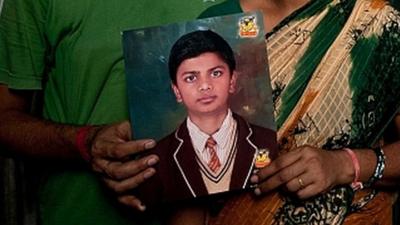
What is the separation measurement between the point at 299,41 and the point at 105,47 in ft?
0.98

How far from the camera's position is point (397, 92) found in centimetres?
112

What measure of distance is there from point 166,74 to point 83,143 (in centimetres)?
19

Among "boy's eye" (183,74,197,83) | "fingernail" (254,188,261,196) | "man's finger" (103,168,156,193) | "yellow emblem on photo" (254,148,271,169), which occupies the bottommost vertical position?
"fingernail" (254,188,261,196)

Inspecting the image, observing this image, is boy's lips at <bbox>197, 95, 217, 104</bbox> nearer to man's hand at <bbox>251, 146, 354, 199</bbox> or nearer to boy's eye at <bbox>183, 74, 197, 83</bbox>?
boy's eye at <bbox>183, 74, 197, 83</bbox>

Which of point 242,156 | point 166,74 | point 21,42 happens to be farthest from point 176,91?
point 21,42

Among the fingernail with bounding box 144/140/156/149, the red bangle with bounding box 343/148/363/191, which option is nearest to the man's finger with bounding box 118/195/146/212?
the fingernail with bounding box 144/140/156/149

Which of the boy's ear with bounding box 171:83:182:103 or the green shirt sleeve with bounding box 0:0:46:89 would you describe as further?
the green shirt sleeve with bounding box 0:0:46:89

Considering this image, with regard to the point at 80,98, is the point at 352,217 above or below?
below

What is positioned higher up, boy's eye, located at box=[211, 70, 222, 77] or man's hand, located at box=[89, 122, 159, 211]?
boy's eye, located at box=[211, 70, 222, 77]

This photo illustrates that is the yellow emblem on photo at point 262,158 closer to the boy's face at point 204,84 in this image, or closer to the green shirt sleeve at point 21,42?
the boy's face at point 204,84

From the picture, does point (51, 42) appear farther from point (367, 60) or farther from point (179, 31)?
point (367, 60)

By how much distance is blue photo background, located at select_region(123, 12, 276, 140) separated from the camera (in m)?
0.97

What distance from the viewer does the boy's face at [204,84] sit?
0.96 meters

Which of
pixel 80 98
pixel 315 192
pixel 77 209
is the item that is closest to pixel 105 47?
pixel 80 98
